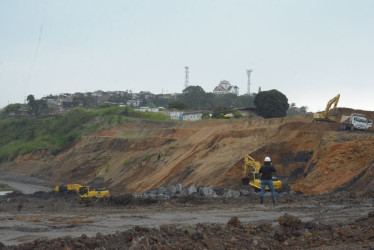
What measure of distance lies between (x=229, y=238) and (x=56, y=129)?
76.3 m

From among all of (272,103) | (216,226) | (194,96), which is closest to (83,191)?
(216,226)

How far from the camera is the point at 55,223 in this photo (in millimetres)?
16594

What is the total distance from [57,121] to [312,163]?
6447 centimetres

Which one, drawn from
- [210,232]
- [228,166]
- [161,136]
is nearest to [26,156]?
[161,136]

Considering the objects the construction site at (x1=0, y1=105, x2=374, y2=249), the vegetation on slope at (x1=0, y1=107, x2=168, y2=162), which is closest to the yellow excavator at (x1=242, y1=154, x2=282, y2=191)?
the construction site at (x1=0, y1=105, x2=374, y2=249)

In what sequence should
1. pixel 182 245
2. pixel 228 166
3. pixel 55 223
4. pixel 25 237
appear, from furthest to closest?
pixel 228 166 < pixel 55 223 < pixel 25 237 < pixel 182 245

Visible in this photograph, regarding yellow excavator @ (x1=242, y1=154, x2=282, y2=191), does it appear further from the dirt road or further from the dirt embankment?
the dirt road

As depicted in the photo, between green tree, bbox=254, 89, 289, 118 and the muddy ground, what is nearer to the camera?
the muddy ground

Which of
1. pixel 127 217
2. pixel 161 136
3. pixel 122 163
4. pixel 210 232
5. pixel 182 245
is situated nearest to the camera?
pixel 182 245

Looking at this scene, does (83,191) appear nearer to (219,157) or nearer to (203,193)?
(219,157)

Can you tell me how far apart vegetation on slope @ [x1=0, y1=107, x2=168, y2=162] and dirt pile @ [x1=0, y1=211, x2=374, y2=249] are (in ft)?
207

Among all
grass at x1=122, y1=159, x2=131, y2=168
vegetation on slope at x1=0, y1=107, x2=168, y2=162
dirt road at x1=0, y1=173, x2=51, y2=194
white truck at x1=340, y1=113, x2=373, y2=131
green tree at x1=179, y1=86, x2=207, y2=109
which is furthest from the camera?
green tree at x1=179, y1=86, x2=207, y2=109

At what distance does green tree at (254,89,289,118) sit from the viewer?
66750mm

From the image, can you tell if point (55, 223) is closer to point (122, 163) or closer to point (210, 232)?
point (210, 232)
